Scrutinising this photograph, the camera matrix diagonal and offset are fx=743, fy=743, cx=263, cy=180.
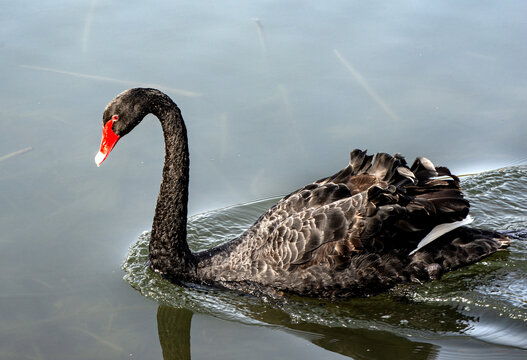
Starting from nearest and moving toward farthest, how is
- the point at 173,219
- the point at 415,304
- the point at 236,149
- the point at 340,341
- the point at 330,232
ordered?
1. the point at 340,341
2. the point at 330,232
3. the point at 415,304
4. the point at 173,219
5. the point at 236,149

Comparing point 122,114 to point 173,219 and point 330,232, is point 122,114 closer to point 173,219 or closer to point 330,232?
point 173,219

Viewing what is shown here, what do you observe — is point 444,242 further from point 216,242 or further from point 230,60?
point 230,60

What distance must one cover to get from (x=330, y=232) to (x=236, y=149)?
2.01m

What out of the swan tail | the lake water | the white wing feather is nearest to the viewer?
the lake water

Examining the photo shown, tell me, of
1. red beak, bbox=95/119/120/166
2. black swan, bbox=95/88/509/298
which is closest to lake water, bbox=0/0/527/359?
black swan, bbox=95/88/509/298

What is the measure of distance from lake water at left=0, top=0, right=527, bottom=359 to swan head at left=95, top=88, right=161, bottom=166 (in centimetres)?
101

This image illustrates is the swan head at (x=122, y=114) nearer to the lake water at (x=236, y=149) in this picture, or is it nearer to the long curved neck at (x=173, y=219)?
the long curved neck at (x=173, y=219)

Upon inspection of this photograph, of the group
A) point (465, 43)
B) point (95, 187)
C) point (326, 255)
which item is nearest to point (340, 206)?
point (326, 255)

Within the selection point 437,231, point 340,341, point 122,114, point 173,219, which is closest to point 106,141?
point 122,114

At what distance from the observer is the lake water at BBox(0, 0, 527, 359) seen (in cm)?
507

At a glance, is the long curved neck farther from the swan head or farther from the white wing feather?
the white wing feather

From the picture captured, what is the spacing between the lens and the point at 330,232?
5207 millimetres

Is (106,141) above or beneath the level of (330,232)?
above

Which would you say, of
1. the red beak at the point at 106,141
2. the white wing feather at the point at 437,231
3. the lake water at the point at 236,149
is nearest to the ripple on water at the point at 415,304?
the lake water at the point at 236,149
